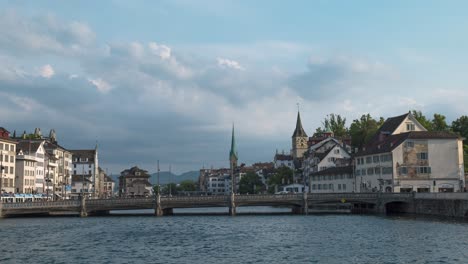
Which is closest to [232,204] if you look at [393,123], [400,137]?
[400,137]

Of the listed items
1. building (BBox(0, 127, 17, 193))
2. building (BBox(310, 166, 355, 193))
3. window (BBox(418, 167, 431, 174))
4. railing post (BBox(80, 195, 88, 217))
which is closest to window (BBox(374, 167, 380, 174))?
window (BBox(418, 167, 431, 174))

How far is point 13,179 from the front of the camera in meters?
120

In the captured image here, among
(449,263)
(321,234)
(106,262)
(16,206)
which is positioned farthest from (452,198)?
(16,206)

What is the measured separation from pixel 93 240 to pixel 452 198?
164 feet

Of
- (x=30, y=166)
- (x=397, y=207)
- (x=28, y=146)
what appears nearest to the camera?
(x=397, y=207)

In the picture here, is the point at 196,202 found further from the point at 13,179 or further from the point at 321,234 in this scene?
the point at 13,179

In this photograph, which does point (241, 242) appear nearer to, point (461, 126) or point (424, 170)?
point (424, 170)

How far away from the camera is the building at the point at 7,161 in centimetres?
11394

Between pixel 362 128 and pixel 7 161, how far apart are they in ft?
300

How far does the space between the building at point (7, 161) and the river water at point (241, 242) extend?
38064mm

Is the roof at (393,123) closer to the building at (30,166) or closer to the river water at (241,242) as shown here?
the river water at (241,242)

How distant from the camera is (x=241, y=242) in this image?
192 ft

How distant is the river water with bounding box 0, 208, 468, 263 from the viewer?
46969 millimetres

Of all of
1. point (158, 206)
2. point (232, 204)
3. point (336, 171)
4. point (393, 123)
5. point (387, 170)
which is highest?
point (393, 123)
